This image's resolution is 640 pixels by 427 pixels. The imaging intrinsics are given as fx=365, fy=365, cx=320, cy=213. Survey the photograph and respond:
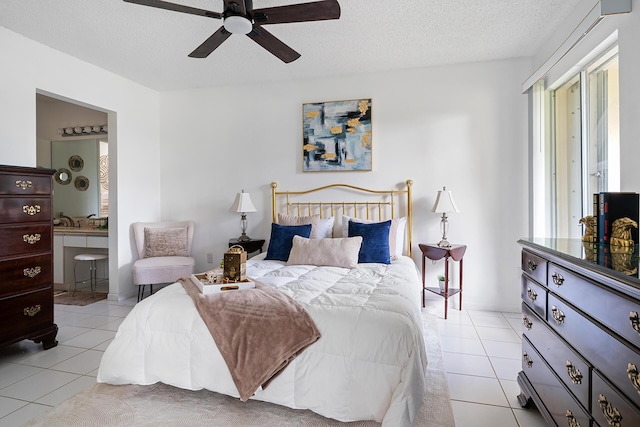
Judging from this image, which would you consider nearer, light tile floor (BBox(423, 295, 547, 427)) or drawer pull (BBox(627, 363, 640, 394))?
drawer pull (BBox(627, 363, 640, 394))

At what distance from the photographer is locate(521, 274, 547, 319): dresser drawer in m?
1.71

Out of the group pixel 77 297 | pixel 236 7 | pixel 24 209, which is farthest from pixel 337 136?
pixel 77 297

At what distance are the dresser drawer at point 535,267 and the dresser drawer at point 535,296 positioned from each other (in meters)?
0.04

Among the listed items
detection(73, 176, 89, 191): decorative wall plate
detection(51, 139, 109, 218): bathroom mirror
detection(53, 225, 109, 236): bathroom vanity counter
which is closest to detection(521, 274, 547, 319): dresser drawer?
detection(53, 225, 109, 236): bathroom vanity counter

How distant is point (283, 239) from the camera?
3.57m

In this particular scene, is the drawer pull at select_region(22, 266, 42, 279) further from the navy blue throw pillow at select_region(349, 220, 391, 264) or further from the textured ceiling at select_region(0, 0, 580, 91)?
the navy blue throw pillow at select_region(349, 220, 391, 264)

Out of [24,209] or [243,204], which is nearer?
[24,209]

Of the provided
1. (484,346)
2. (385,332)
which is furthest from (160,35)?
(484,346)

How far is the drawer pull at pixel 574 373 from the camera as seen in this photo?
1349 mm

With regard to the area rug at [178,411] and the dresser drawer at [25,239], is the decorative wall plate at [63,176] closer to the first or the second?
the dresser drawer at [25,239]

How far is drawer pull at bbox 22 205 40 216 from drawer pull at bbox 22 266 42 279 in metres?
0.42

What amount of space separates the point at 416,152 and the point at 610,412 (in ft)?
10.2

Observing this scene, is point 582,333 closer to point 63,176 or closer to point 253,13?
point 253,13

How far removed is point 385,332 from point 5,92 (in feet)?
11.7
